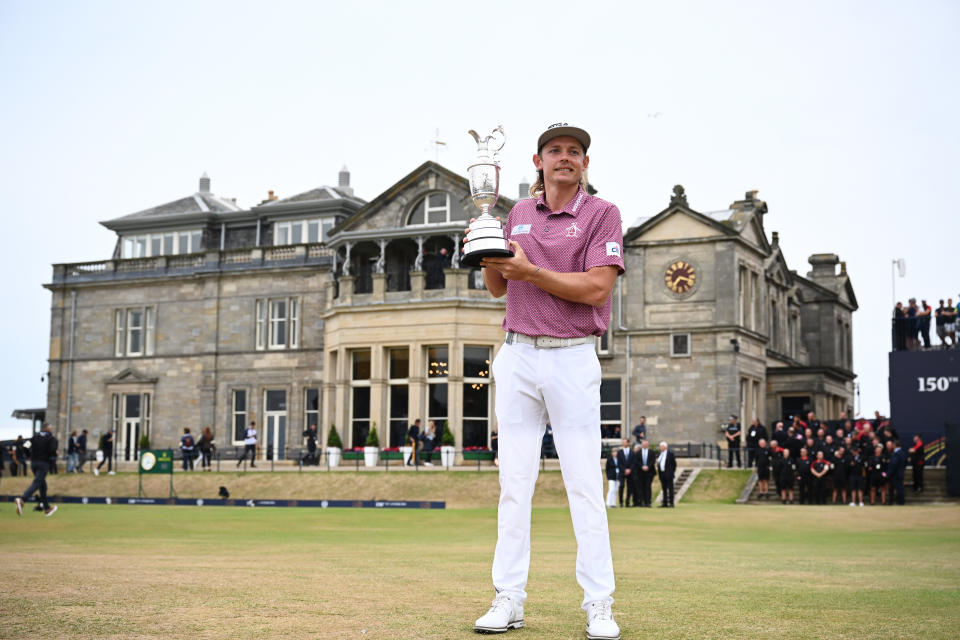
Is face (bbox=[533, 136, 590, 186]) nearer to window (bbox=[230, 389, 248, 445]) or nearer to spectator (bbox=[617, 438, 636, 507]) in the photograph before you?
spectator (bbox=[617, 438, 636, 507])

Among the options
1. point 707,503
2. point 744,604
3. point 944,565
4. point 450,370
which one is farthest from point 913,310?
point 744,604

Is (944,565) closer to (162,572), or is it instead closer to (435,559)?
(435,559)

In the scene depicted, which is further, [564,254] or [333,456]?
[333,456]

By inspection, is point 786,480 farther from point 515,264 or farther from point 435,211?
point 515,264

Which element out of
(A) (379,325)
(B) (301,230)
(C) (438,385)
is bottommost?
(C) (438,385)

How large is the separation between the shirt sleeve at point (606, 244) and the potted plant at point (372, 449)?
3458 cm

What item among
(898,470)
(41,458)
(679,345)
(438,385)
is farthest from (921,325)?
(41,458)

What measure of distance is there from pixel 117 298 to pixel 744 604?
4889 centimetres

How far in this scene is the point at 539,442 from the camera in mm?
5711

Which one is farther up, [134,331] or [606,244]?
[134,331]

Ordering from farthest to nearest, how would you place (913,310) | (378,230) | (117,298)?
(117,298), (378,230), (913,310)

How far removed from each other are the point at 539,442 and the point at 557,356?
1.50 ft

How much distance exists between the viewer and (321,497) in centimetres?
3362

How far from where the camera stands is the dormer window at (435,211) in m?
45.2
